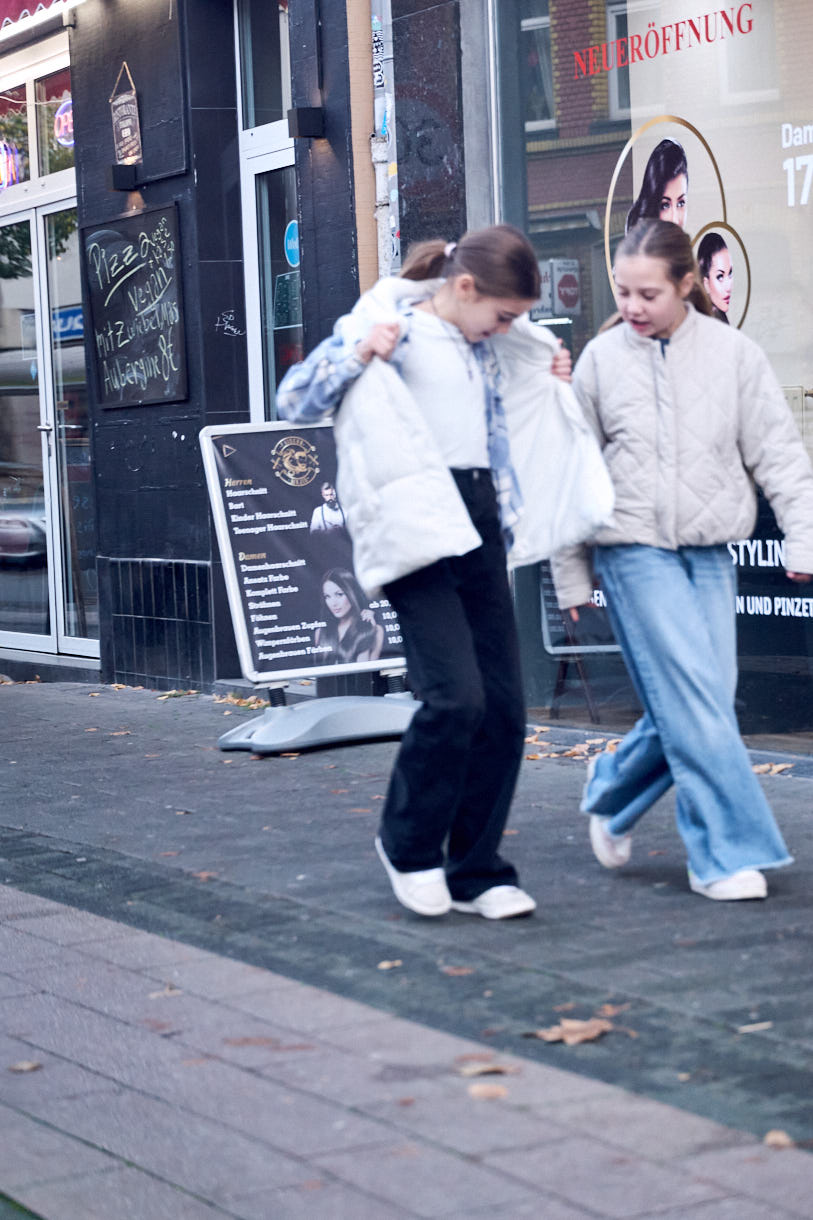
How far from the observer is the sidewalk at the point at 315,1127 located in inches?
121

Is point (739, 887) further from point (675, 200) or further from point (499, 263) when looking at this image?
point (675, 200)

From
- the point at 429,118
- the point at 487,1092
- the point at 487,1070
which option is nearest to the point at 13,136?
the point at 429,118

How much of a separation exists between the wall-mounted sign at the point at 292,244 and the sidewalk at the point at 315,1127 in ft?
20.7

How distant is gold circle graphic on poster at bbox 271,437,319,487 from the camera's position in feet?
26.5

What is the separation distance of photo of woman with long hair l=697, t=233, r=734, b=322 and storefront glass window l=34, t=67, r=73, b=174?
17.9 feet

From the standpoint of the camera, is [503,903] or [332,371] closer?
[332,371]

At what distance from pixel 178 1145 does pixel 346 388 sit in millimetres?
2001

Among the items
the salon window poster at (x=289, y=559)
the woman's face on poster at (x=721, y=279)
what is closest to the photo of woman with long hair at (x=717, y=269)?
the woman's face on poster at (x=721, y=279)

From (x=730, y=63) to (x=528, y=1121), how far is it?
530 centimetres

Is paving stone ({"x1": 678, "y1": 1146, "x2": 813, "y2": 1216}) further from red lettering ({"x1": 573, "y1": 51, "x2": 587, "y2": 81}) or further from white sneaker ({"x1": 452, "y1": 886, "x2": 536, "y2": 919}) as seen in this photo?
red lettering ({"x1": 573, "y1": 51, "x2": 587, "y2": 81})

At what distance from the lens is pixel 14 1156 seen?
3.40m

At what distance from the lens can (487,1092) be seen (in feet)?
11.6

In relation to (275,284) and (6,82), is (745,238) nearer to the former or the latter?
(275,284)

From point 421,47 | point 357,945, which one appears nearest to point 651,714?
point 357,945
